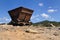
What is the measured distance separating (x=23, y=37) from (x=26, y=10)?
9.53 metres

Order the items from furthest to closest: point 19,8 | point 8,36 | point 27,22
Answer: point 27,22 < point 19,8 < point 8,36

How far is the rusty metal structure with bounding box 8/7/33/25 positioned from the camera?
58.0 feet

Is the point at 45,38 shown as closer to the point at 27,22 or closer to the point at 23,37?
the point at 23,37

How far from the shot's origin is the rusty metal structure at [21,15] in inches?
696

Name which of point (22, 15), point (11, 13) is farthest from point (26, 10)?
point (11, 13)

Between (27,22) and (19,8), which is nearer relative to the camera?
(19,8)

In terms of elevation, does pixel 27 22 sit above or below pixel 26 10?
below

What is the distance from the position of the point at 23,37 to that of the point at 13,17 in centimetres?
998

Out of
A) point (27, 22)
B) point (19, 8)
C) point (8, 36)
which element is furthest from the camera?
point (27, 22)

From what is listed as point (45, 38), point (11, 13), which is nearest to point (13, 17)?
point (11, 13)

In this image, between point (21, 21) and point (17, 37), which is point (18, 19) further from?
point (17, 37)

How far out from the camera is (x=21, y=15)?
18047 millimetres

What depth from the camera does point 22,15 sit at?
18203 mm

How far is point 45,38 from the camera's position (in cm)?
971
